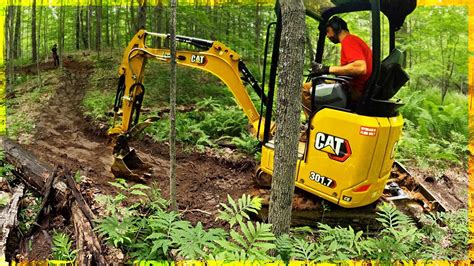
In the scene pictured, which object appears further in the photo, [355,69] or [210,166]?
[210,166]

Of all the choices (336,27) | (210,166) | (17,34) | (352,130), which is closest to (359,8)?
(336,27)

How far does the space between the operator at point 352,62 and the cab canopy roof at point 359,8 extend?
0.66 m

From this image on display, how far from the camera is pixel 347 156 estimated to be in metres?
4.40

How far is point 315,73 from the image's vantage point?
4.66 m

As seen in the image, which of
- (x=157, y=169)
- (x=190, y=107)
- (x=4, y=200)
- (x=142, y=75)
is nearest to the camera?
(x=4, y=200)

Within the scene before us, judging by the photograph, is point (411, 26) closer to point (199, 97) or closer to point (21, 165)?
point (199, 97)

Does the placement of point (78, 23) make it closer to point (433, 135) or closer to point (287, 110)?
point (433, 135)

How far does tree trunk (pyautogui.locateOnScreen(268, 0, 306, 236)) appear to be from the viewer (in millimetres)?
3168

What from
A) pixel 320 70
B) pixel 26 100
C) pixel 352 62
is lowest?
pixel 26 100

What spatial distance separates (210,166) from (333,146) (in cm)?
325

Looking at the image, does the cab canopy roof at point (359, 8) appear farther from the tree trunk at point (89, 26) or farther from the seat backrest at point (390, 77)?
the tree trunk at point (89, 26)

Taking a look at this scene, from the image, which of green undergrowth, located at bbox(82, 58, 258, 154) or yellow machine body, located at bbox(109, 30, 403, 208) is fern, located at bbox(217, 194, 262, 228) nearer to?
yellow machine body, located at bbox(109, 30, 403, 208)

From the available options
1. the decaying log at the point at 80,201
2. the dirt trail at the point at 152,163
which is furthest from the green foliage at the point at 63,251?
the dirt trail at the point at 152,163

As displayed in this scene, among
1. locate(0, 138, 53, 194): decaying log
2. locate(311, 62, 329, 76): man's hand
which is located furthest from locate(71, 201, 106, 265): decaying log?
locate(311, 62, 329, 76): man's hand
